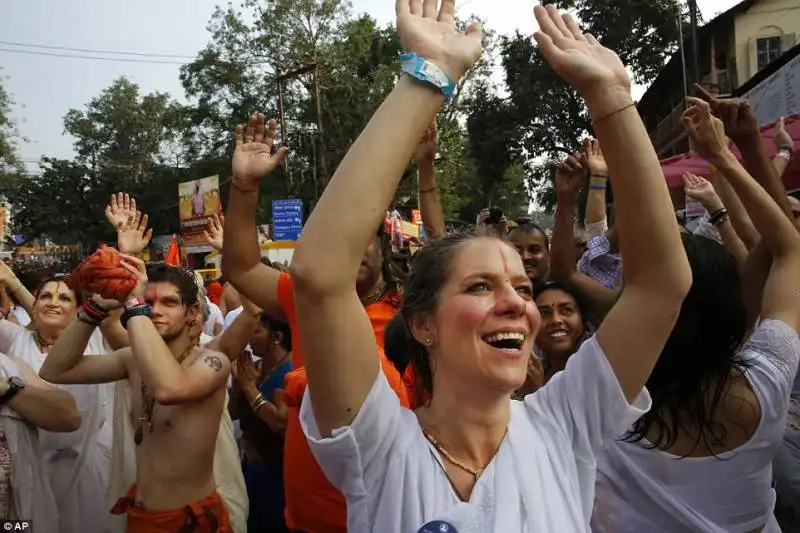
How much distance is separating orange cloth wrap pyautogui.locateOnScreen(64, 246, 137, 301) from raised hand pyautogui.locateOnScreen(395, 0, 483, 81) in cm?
170

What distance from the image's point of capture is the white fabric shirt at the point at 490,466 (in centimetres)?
138

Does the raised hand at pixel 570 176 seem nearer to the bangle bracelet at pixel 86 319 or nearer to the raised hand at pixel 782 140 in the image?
the raised hand at pixel 782 140

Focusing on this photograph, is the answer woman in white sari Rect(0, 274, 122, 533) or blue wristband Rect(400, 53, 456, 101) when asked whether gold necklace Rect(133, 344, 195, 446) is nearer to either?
woman in white sari Rect(0, 274, 122, 533)

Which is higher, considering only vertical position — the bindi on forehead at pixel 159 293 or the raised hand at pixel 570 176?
the raised hand at pixel 570 176

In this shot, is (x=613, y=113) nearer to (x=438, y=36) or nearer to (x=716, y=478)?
(x=438, y=36)

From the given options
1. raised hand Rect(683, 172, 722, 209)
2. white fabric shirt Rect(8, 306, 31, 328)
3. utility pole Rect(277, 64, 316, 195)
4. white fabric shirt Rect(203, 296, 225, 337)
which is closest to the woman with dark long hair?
raised hand Rect(683, 172, 722, 209)

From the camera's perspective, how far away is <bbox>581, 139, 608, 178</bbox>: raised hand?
3668mm

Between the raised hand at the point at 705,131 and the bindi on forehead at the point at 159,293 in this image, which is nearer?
the raised hand at the point at 705,131

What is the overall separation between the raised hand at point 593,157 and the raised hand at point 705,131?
106 centimetres

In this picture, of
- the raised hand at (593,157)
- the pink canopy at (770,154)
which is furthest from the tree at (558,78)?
the raised hand at (593,157)

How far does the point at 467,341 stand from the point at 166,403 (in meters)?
1.56

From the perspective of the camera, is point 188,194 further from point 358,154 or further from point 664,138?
point 358,154

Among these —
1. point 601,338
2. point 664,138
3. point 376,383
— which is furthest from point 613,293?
point 664,138

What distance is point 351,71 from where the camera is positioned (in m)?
33.2
